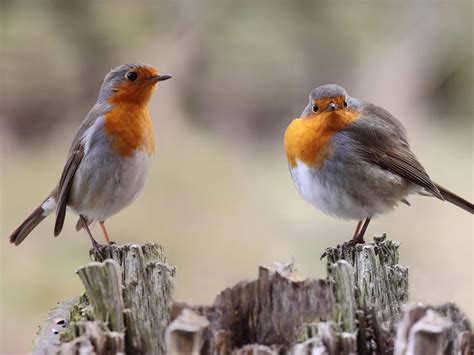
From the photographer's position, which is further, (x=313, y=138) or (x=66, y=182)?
(x=66, y=182)

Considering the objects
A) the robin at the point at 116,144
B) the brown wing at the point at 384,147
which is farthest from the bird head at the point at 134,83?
the brown wing at the point at 384,147

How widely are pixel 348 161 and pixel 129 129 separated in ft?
3.47

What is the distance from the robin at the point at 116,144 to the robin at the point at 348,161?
0.71 m

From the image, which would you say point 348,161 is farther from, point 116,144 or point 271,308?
point 271,308

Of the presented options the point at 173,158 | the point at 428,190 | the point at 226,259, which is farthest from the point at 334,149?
the point at 173,158

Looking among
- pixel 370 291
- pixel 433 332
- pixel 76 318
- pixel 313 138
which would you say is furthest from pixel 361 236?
pixel 433 332

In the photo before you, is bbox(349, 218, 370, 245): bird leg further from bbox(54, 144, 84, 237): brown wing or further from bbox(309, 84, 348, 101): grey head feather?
bbox(54, 144, 84, 237): brown wing

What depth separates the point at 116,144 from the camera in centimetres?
391

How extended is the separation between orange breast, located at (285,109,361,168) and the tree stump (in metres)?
1.51

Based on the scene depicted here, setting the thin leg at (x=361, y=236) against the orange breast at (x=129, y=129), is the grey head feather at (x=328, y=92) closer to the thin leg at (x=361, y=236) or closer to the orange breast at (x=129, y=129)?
the thin leg at (x=361, y=236)

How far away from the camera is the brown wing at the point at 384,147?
397cm

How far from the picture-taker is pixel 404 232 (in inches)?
245

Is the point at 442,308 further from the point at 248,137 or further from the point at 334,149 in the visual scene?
the point at 248,137

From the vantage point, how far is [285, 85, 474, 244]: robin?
379 centimetres
